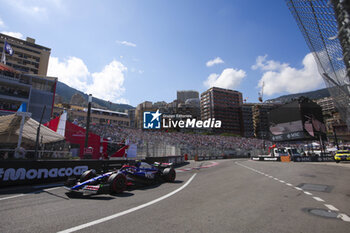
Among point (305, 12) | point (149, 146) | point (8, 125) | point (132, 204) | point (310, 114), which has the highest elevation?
point (310, 114)

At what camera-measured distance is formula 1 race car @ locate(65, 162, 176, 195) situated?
5.89 meters

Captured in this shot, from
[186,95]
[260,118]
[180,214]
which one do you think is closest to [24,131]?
[180,214]

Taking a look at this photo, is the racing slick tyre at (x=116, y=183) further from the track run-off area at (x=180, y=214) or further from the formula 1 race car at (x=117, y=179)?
the track run-off area at (x=180, y=214)

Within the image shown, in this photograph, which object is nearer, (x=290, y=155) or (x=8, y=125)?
(x=8, y=125)

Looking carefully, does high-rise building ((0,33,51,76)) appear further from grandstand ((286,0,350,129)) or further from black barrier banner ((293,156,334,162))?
black barrier banner ((293,156,334,162))

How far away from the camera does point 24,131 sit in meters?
15.1

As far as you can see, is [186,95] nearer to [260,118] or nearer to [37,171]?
[260,118]

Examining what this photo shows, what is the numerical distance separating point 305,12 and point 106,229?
11.9 m

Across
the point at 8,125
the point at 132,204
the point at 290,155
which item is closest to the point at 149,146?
the point at 8,125

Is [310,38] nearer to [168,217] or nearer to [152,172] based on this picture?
[152,172]

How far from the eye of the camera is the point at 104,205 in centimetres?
472

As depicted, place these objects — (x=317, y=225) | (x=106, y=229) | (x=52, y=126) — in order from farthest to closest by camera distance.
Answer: (x=52, y=126) < (x=317, y=225) < (x=106, y=229)

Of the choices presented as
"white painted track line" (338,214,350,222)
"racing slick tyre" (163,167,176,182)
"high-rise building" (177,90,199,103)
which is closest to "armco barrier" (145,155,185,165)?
"racing slick tyre" (163,167,176,182)

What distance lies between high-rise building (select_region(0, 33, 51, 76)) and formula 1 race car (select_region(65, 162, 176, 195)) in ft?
257
